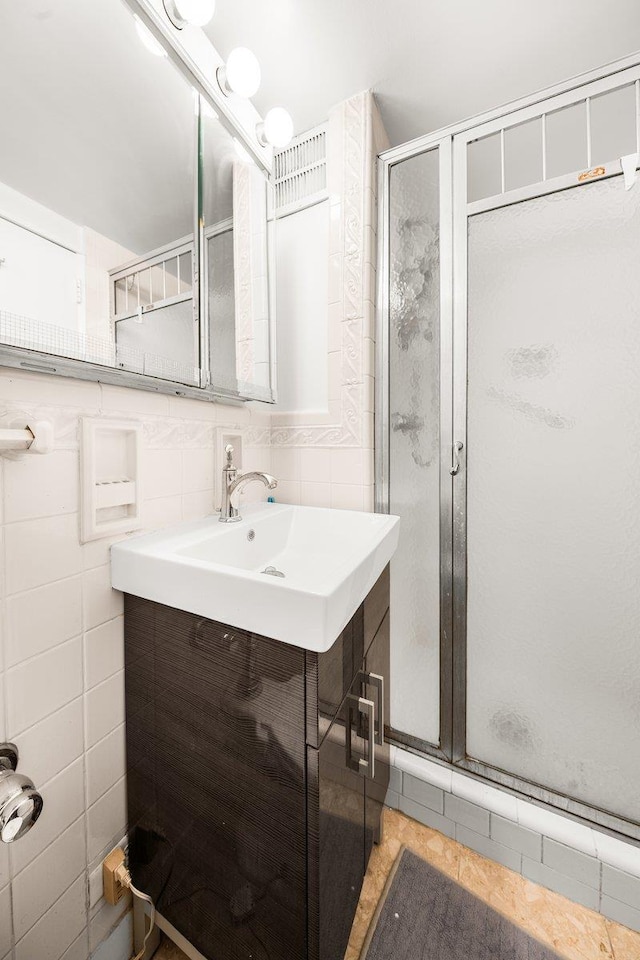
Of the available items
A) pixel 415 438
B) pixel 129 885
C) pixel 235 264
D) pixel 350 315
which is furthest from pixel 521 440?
pixel 129 885

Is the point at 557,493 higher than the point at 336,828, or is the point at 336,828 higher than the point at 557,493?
the point at 557,493

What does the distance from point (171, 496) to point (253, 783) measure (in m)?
0.59

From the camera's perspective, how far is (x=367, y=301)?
122 centimetres

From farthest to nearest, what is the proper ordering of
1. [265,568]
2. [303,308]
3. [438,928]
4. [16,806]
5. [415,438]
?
[303,308], [415,438], [265,568], [438,928], [16,806]

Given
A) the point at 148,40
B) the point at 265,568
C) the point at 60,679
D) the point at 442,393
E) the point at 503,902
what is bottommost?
the point at 503,902

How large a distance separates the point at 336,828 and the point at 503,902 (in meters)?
0.72

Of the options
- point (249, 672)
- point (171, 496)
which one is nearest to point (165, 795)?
point (249, 672)

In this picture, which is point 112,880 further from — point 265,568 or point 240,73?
point 240,73

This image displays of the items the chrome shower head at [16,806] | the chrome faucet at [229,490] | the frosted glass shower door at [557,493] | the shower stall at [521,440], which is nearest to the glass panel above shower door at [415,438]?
the shower stall at [521,440]

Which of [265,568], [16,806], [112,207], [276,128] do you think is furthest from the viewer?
[276,128]

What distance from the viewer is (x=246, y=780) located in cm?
60

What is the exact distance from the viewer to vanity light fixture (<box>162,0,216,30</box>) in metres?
0.79

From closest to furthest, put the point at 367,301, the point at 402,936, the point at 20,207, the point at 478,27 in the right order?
the point at 20,207 < the point at 402,936 < the point at 478,27 < the point at 367,301

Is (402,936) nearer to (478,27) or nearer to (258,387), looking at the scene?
(258,387)
